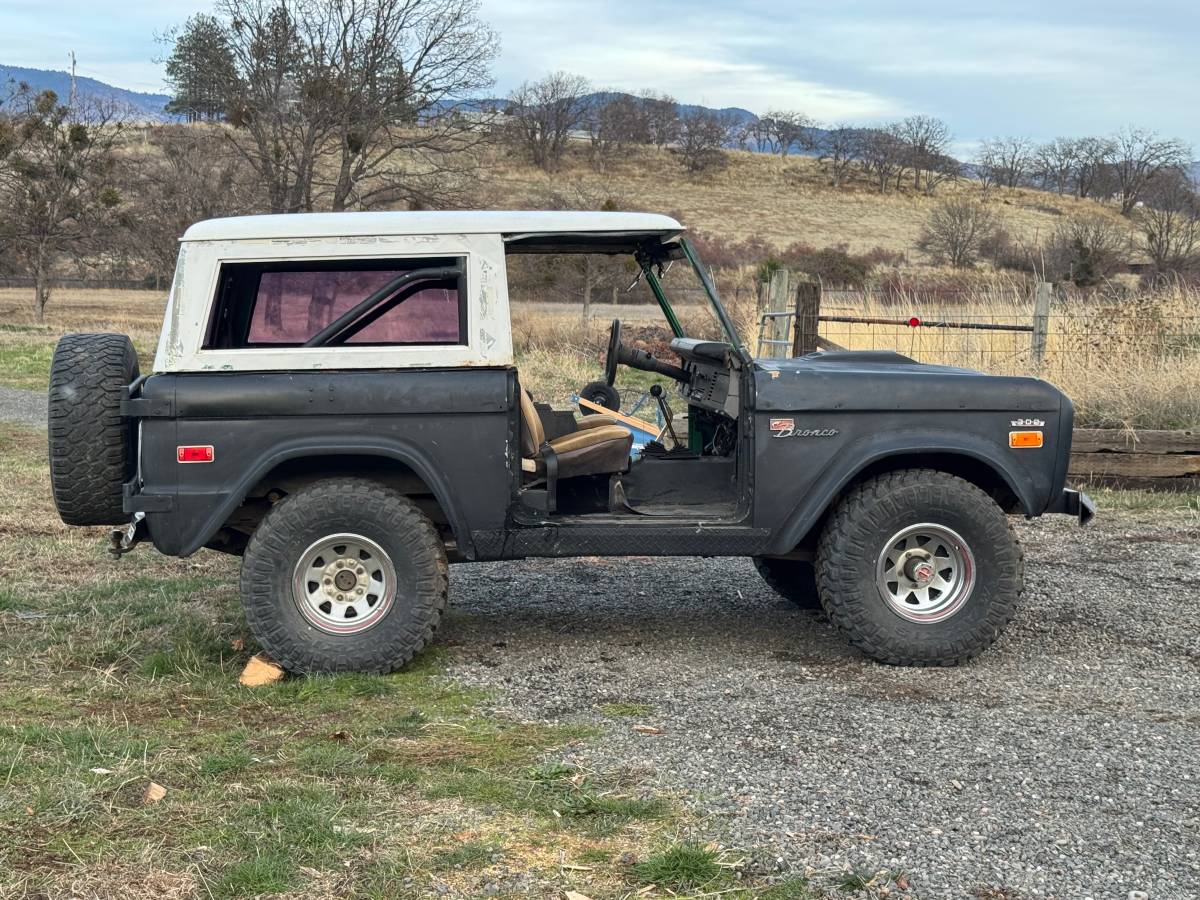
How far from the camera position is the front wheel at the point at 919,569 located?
18.3 feet

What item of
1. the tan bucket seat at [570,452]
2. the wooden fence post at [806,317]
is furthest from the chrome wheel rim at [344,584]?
the wooden fence post at [806,317]

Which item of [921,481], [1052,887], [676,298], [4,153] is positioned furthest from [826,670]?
Result: [4,153]

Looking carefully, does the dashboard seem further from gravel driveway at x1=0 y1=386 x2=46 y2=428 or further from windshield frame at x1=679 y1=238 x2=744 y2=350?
gravel driveway at x1=0 y1=386 x2=46 y2=428

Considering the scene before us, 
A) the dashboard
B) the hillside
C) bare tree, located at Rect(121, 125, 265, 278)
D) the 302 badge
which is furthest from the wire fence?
the hillside

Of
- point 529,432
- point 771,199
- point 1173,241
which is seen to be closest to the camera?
point 529,432

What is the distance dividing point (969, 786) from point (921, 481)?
1731mm

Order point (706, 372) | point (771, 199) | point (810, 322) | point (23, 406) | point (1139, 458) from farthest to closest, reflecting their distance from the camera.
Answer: point (771, 199)
point (23, 406)
point (810, 322)
point (1139, 458)
point (706, 372)

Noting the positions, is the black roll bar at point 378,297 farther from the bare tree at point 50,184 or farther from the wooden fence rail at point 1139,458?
the bare tree at point 50,184

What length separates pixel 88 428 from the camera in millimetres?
5277

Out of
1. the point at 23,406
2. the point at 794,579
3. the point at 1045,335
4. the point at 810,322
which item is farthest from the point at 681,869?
the point at 23,406

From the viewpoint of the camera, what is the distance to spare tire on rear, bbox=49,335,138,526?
527cm

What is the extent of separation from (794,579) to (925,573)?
1.23 meters

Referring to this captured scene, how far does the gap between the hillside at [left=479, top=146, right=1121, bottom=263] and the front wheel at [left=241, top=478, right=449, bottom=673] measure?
42221mm

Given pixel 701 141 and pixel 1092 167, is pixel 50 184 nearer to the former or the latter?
pixel 701 141
